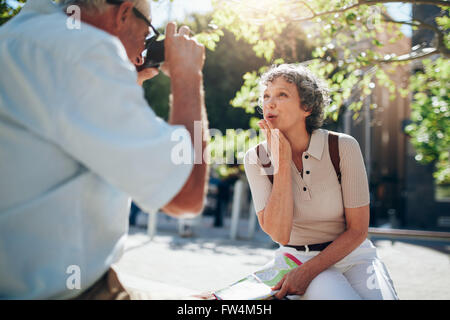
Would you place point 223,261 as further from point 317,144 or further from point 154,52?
point 154,52

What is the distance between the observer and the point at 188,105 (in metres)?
1.28

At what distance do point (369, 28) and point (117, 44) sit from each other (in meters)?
4.25

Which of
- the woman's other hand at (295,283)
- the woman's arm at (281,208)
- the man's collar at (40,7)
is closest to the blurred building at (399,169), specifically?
the woman's arm at (281,208)

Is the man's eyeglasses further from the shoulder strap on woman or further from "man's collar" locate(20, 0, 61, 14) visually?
the shoulder strap on woman

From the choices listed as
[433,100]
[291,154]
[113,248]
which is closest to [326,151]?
[291,154]

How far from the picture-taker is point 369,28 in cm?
464

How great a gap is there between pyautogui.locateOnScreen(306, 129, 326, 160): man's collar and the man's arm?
3.52 feet

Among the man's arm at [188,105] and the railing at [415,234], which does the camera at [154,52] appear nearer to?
the man's arm at [188,105]

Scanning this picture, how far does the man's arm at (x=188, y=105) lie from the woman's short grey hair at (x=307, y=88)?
1.07 metres

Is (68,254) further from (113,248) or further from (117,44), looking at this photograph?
(117,44)

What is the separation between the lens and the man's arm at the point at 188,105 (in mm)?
1205

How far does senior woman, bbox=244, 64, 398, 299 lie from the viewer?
6.39 feet

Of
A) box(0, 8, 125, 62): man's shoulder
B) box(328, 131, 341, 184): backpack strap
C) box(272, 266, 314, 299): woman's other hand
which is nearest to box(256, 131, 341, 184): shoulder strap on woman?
box(328, 131, 341, 184): backpack strap

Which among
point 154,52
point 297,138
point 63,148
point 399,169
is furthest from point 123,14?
point 399,169
